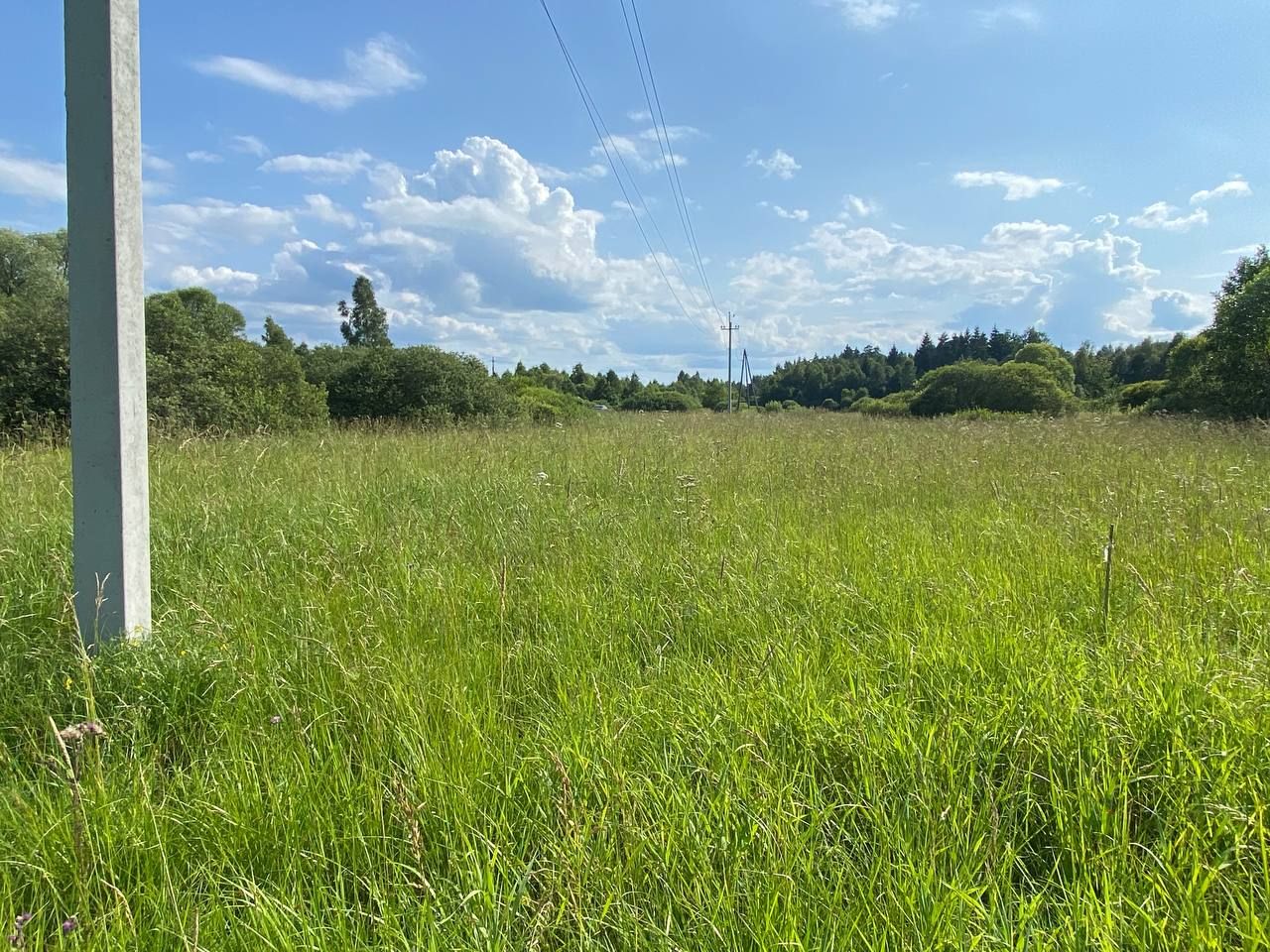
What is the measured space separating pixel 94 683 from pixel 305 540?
1504 millimetres

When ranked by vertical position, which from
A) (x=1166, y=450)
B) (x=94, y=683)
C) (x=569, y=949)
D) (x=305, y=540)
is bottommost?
(x=569, y=949)

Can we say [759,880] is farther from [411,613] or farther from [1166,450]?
[1166,450]

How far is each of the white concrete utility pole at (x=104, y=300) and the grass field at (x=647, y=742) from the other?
30 cm

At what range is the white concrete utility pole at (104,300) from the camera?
7.03 feet

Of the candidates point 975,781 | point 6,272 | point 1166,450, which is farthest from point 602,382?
point 975,781

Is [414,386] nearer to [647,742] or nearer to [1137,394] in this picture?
[647,742]

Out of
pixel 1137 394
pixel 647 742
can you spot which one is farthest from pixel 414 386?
pixel 1137 394

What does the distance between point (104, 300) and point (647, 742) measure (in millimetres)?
2506

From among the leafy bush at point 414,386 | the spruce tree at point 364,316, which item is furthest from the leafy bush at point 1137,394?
the spruce tree at point 364,316

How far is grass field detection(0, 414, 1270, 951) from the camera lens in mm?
1219

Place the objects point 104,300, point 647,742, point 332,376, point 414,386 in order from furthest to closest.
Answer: point 332,376 → point 414,386 → point 104,300 → point 647,742

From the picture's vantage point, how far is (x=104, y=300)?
7.07ft

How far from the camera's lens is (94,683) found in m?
1.99

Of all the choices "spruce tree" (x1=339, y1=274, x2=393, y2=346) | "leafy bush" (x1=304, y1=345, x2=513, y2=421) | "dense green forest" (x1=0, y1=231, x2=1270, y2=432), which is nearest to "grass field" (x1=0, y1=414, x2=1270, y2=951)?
"dense green forest" (x1=0, y1=231, x2=1270, y2=432)
